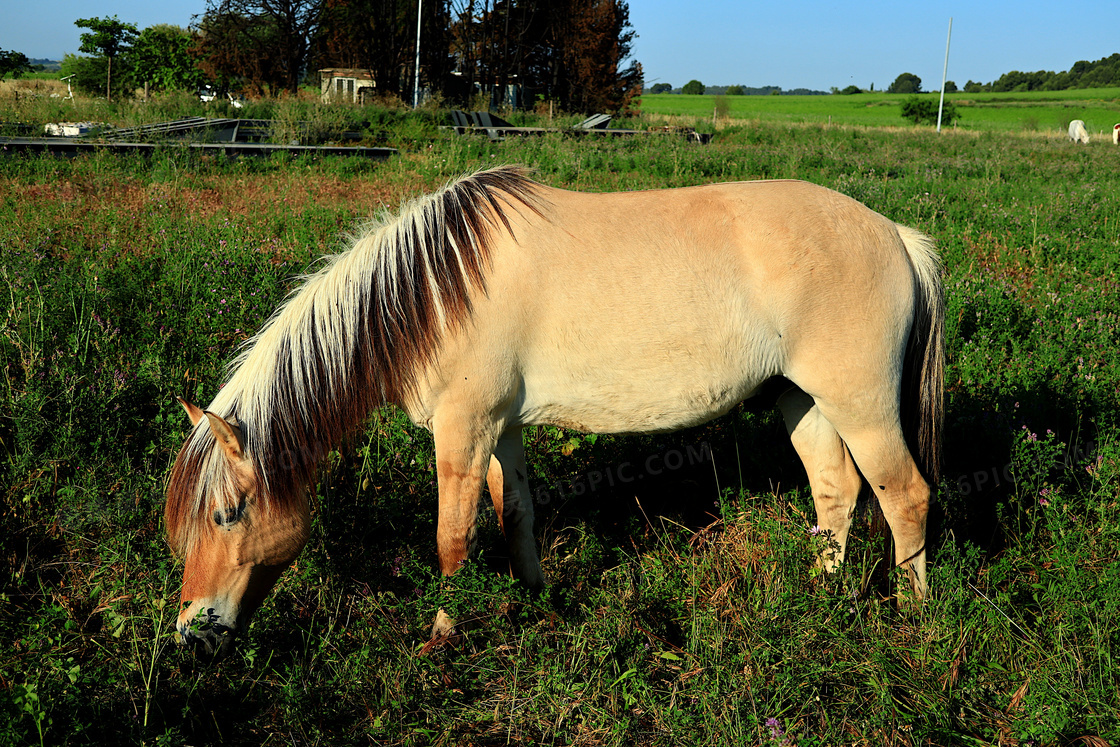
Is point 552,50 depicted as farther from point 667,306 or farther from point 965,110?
point 965,110

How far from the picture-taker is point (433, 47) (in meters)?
31.3

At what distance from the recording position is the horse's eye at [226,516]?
8.36 feet

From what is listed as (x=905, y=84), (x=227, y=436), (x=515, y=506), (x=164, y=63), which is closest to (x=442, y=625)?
(x=515, y=506)

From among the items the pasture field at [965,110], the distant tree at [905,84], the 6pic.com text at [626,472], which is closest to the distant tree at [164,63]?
the pasture field at [965,110]

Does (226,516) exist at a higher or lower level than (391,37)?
lower

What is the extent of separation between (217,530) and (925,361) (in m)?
2.99

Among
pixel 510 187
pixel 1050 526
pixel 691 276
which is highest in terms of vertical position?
pixel 510 187

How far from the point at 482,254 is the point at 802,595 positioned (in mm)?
1888

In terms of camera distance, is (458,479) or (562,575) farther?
(562,575)

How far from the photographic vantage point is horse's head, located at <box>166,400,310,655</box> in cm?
254

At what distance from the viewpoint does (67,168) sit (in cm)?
844

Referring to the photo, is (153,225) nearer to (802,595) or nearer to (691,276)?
(691,276)

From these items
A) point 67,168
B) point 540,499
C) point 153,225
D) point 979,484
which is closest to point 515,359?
point 540,499

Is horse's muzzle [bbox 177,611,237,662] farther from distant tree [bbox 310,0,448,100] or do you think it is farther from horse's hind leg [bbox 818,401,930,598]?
distant tree [bbox 310,0,448,100]
